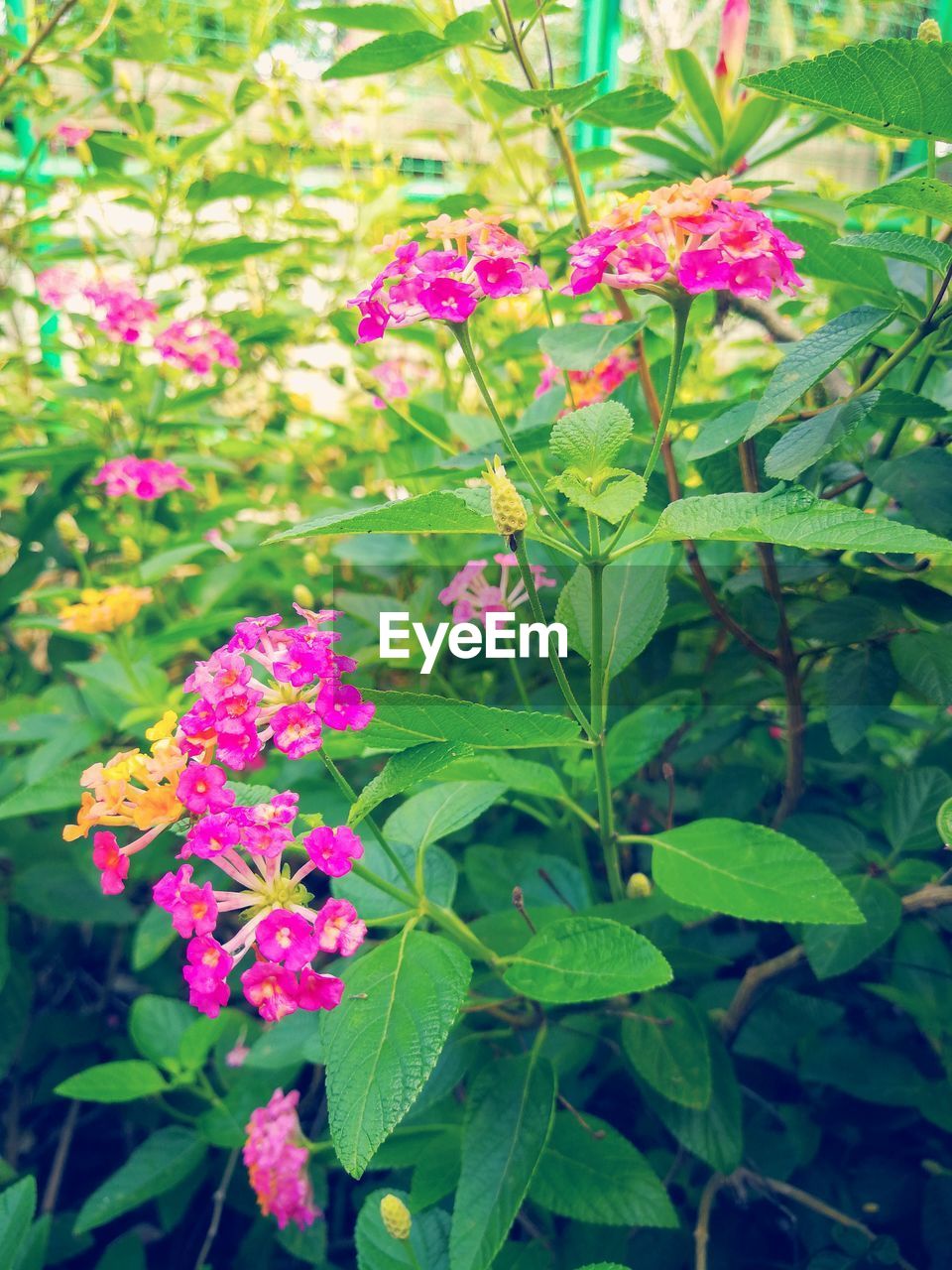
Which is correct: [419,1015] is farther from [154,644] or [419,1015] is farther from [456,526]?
[154,644]

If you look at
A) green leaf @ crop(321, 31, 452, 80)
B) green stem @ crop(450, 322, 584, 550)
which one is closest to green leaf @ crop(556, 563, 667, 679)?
green stem @ crop(450, 322, 584, 550)

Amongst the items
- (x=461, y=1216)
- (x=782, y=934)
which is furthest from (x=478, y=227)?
(x=782, y=934)

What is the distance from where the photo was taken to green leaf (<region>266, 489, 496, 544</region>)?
1.92ft

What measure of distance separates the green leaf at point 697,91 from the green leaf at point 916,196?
15.3 inches

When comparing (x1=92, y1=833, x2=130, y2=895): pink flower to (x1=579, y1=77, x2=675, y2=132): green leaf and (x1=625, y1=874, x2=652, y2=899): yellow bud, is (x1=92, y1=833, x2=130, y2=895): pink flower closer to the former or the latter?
(x1=625, y1=874, x2=652, y2=899): yellow bud

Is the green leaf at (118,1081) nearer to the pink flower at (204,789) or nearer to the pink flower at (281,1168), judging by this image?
the pink flower at (281,1168)

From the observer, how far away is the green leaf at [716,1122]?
2.82 feet

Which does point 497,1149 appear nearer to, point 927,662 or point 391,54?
point 927,662

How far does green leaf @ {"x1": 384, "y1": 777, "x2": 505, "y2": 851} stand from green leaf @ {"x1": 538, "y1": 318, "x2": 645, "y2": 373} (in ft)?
1.25

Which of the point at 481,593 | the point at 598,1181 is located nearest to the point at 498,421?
the point at 481,593

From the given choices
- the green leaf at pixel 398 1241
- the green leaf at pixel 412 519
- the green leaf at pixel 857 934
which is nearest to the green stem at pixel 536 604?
the green leaf at pixel 412 519

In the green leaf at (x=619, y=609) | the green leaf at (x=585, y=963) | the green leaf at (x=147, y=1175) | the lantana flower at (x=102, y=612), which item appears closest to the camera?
the green leaf at (x=585, y=963)

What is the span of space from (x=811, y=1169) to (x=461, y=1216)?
51cm

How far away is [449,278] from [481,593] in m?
0.42
